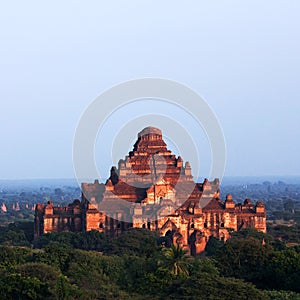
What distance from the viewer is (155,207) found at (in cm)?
7325

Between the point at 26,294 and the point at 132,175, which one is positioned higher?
the point at 132,175

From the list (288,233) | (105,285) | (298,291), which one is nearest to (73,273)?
(105,285)

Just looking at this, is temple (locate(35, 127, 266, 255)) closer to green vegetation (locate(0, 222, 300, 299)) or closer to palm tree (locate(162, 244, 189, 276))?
green vegetation (locate(0, 222, 300, 299))

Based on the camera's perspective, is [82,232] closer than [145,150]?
Yes

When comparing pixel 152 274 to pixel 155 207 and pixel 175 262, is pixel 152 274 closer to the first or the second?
pixel 175 262

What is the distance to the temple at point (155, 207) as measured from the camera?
73.2 metres

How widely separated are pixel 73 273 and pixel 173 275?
20.2 ft

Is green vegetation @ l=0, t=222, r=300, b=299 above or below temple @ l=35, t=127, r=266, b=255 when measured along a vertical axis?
below

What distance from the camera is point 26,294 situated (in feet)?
140

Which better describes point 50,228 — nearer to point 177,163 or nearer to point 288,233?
point 177,163

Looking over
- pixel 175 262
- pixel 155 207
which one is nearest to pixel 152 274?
pixel 175 262

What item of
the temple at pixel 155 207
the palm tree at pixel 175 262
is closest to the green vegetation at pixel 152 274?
the palm tree at pixel 175 262

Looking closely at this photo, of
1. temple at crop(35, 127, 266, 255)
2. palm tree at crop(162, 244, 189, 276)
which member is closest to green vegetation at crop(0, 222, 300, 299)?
palm tree at crop(162, 244, 189, 276)

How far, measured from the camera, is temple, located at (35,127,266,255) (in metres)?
73.2
